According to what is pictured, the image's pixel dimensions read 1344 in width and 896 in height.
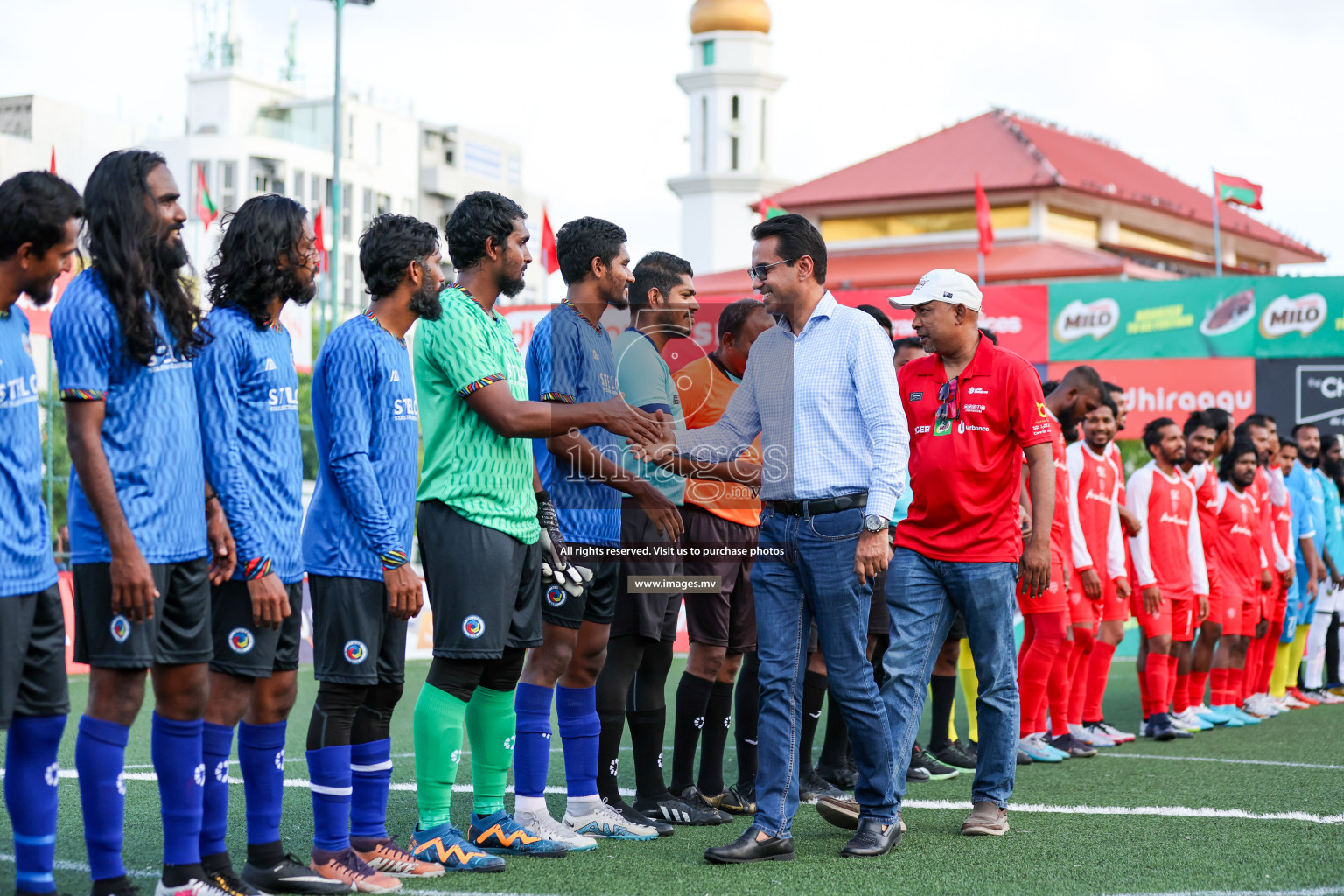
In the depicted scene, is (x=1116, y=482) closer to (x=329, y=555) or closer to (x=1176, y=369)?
(x=329, y=555)

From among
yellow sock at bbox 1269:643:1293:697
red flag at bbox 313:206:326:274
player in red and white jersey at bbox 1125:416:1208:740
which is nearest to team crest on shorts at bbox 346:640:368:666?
red flag at bbox 313:206:326:274

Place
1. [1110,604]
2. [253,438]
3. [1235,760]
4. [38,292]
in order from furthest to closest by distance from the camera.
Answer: [1110,604]
[1235,760]
[253,438]
[38,292]

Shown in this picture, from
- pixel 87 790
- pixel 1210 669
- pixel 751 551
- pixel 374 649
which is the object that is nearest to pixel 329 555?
pixel 374 649

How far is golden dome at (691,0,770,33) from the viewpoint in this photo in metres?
55.9

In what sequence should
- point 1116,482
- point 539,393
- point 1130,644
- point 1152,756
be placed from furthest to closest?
point 1130,644, point 1116,482, point 1152,756, point 539,393

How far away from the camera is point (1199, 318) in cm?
1672

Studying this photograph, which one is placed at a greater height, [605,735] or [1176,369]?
[1176,369]

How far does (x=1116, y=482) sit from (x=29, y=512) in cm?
679

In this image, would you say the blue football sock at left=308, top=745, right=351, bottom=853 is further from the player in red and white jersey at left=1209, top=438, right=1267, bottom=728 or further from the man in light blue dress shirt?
the player in red and white jersey at left=1209, top=438, right=1267, bottom=728

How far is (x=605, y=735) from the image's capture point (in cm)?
577

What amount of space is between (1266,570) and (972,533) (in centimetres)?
595

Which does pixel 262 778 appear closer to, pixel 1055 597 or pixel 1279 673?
pixel 1055 597

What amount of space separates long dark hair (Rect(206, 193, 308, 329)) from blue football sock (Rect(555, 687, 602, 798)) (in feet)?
6.55

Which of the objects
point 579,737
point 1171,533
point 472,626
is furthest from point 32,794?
point 1171,533
